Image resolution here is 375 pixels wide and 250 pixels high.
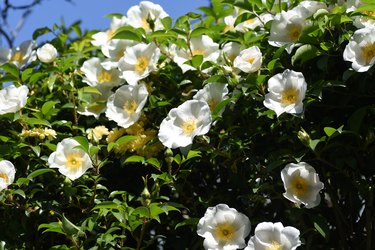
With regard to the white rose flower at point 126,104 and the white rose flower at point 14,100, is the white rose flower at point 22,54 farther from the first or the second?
the white rose flower at point 126,104

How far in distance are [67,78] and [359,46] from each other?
1.01 metres

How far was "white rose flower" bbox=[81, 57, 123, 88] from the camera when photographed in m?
2.46

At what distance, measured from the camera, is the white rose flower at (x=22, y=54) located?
267 centimetres

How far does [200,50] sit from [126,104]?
293 mm

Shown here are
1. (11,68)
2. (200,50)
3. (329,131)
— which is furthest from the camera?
(11,68)

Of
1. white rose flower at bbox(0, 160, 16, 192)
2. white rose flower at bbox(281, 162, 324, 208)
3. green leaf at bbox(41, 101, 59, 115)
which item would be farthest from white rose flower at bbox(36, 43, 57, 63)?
white rose flower at bbox(281, 162, 324, 208)

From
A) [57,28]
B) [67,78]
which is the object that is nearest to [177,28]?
[67,78]

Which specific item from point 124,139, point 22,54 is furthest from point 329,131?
point 22,54

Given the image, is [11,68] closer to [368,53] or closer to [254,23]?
[254,23]

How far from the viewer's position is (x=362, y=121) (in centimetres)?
199

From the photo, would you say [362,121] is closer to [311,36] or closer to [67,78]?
[311,36]

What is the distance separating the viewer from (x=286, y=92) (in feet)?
6.48

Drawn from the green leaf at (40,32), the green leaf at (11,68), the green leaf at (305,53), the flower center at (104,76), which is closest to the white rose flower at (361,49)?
the green leaf at (305,53)

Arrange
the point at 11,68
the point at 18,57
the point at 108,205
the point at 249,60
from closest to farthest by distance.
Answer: the point at 108,205 < the point at 249,60 < the point at 11,68 < the point at 18,57
